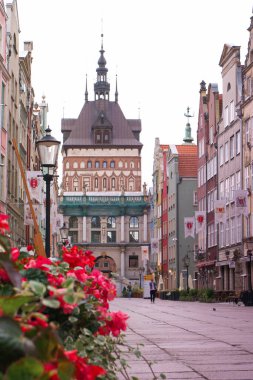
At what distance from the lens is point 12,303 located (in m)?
3.44

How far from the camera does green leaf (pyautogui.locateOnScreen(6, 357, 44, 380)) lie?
8.96ft

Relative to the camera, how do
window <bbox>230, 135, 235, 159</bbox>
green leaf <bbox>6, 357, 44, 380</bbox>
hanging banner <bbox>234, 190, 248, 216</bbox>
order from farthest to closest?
window <bbox>230, 135, 235, 159</bbox>, hanging banner <bbox>234, 190, 248, 216</bbox>, green leaf <bbox>6, 357, 44, 380</bbox>

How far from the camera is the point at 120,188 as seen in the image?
491 feet

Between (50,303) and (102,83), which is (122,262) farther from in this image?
(50,303)

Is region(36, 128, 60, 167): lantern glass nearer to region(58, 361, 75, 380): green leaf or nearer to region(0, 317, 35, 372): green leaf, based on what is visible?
region(0, 317, 35, 372): green leaf

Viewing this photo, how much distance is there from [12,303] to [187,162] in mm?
90911

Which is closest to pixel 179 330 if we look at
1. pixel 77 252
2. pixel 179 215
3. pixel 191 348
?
pixel 191 348

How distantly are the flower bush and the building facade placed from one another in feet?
427

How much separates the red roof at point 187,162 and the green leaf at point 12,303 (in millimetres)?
89314

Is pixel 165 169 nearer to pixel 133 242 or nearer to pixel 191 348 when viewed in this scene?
pixel 133 242

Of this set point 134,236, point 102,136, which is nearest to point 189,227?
point 134,236

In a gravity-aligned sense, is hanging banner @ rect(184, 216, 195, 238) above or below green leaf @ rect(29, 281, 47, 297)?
above

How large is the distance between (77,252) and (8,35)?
4226 centimetres

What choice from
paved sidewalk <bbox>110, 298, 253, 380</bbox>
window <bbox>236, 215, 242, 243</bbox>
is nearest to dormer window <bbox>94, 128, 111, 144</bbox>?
window <bbox>236, 215, 242, 243</bbox>
